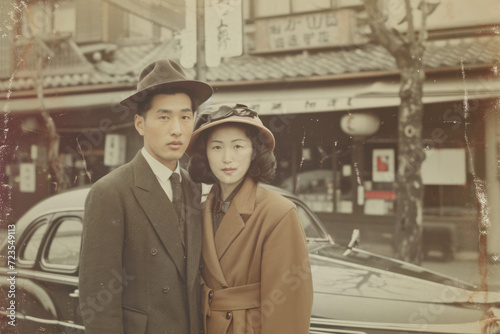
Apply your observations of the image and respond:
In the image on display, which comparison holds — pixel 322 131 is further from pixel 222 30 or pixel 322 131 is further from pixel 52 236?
pixel 52 236

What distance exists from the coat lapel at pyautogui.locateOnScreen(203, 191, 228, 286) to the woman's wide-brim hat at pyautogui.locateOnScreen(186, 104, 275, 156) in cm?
45

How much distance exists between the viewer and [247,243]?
2096mm

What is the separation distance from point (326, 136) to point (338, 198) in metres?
0.44

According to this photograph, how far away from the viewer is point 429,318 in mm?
2582

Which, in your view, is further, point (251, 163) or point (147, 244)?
point (251, 163)

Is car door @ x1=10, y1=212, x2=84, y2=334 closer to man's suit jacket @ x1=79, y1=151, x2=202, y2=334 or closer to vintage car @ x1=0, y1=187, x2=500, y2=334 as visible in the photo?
vintage car @ x1=0, y1=187, x2=500, y2=334

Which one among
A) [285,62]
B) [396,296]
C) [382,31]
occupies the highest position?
[382,31]

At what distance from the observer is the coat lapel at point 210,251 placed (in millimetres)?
2105

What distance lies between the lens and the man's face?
227 cm

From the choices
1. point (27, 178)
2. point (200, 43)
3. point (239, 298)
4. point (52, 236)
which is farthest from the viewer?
point (27, 178)

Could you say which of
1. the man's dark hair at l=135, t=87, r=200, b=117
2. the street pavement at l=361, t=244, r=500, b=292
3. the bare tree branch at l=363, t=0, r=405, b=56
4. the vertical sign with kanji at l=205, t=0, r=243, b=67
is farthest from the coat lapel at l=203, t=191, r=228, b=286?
the bare tree branch at l=363, t=0, r=405, b=56

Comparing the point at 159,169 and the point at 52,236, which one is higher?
the point at 159,169

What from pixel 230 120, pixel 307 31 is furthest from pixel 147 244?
pixel 307 31

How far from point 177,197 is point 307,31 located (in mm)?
1480
